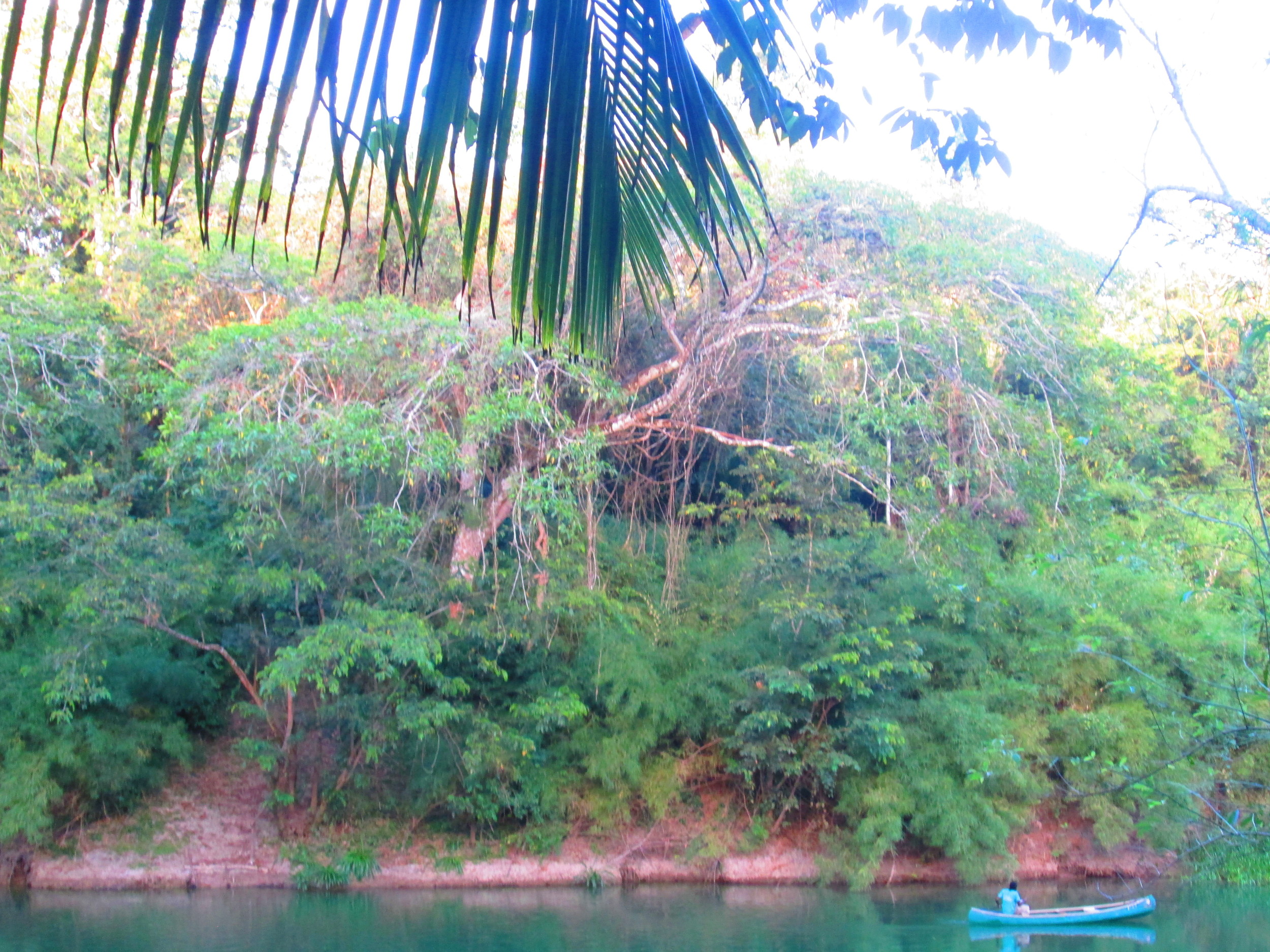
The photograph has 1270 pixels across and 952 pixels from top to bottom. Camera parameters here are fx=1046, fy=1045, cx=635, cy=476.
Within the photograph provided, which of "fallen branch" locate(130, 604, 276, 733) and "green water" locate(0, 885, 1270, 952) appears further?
"fallen branch" locate(130, 604, 276, 733)

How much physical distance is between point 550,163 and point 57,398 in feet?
39.7

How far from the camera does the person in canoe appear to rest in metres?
11.2

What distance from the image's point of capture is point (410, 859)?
13367mm

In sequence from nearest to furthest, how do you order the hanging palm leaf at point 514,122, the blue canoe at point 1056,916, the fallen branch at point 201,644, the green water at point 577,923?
the hanging palm leaf at point 514,122, the green water at point 577,923, the blue canoe at point 1056,916, the fallen branch at point 201,644

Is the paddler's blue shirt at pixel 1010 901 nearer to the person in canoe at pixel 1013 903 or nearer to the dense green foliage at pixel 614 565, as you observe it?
the person in canoe at pixel 1013 903

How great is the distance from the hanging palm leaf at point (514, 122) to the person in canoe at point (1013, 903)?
11.9 meters

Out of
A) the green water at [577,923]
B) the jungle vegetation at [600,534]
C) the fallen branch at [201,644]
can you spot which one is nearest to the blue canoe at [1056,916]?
the green water at [577,923]

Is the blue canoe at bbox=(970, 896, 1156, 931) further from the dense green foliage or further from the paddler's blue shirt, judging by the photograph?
the dense green foliage

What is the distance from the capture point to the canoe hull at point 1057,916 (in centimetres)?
1123

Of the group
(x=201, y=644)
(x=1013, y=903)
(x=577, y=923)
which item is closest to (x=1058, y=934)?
(x=1013, y=903)

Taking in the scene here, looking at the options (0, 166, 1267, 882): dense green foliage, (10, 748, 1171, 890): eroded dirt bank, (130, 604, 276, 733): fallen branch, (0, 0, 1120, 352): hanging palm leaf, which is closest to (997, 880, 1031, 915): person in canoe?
(0, 166, 1267, 882): dense green foliage

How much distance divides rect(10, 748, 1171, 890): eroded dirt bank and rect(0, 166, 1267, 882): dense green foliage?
0.42 meters

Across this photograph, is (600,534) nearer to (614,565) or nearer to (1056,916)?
(614,565)

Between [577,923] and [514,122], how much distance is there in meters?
11.9
